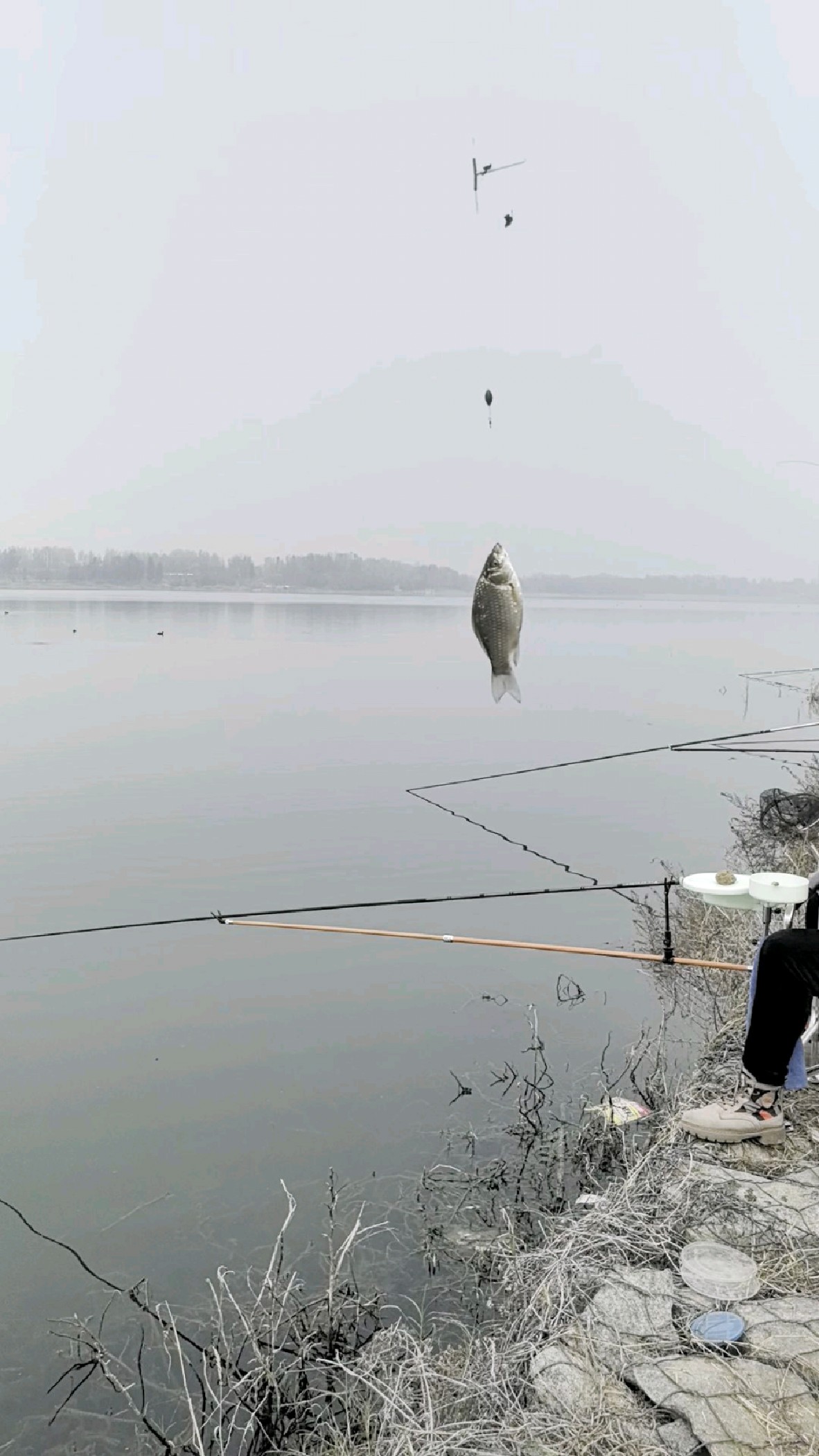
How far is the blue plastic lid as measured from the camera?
10.6ft

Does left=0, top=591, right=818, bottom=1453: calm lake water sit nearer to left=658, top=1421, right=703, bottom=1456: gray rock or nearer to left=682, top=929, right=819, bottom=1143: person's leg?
left=682, top=929, right=819, bottom=1143: person's leg

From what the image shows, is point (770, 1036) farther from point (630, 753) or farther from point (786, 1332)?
point (630, 753)

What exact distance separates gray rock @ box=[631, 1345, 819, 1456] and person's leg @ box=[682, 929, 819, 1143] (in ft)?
4.29

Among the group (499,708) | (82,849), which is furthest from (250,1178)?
(499,708)

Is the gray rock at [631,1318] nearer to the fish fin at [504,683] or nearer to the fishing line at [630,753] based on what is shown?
the fish fin at [504,683]

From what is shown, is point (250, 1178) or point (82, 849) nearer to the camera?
point (250, 1178)

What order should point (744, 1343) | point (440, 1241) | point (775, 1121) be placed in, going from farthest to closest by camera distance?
point (440, 1241) < point (775, 1121) < point (744, 1343)

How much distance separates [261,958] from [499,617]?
23.7ft

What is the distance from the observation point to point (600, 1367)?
3.24 meters

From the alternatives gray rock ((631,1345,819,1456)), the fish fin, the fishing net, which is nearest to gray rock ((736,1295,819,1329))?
gray rock ((631,1345,819,1456))

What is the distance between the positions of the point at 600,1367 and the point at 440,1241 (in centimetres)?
221

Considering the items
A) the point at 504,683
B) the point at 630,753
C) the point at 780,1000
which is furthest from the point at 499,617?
the point at 630,753

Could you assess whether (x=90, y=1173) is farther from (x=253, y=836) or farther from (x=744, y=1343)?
(x=253, y=836)

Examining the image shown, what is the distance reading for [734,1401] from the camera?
9.78 ft
